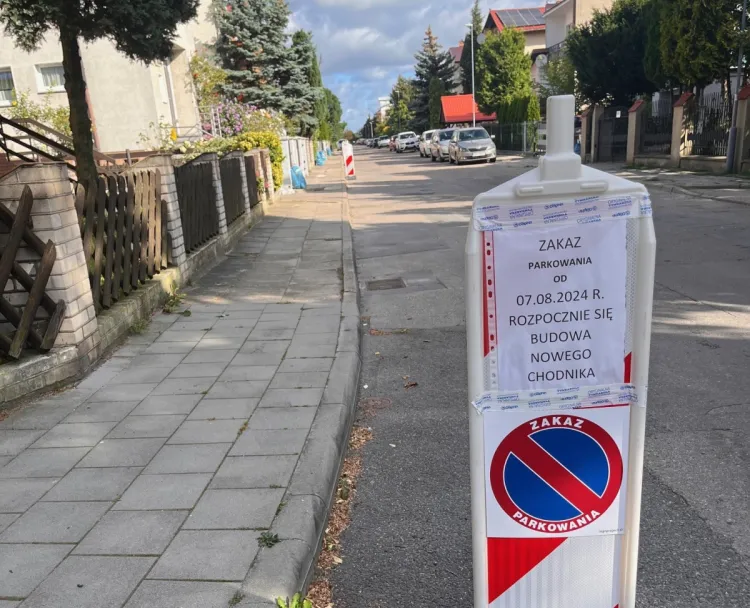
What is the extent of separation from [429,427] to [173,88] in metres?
22.2

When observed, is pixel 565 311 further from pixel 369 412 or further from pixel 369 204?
pixel 369 204

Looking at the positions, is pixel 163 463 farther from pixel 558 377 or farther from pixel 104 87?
pixel 104 87

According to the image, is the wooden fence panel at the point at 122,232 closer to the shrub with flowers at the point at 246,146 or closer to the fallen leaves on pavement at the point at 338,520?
the fallen leaves on pavement at the point at 338,520

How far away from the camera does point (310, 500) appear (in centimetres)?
308

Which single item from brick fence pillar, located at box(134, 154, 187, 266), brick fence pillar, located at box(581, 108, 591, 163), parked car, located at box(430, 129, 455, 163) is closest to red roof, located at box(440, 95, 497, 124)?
parked car, located at box(430, 129, 455, 163)

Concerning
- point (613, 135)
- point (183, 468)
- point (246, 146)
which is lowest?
point (183, 468)

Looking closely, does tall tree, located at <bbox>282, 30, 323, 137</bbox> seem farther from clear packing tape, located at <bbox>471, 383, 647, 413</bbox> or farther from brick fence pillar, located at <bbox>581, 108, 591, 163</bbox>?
clear packing tape, located at <bbox>471, 383, 647, 413</bbox>

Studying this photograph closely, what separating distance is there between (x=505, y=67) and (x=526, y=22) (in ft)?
65.0

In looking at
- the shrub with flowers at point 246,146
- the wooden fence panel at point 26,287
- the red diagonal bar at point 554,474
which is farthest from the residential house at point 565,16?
the red diagonal bar at point 554,474

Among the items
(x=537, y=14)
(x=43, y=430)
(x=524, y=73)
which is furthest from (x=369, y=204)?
(x=537, y=14)

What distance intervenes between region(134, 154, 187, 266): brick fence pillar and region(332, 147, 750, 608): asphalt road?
2.51 m

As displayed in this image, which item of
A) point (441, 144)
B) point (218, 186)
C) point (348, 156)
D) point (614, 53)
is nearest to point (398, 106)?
point (441, 144)

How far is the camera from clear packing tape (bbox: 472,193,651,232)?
1.75 metres

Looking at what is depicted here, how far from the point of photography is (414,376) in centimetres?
507
